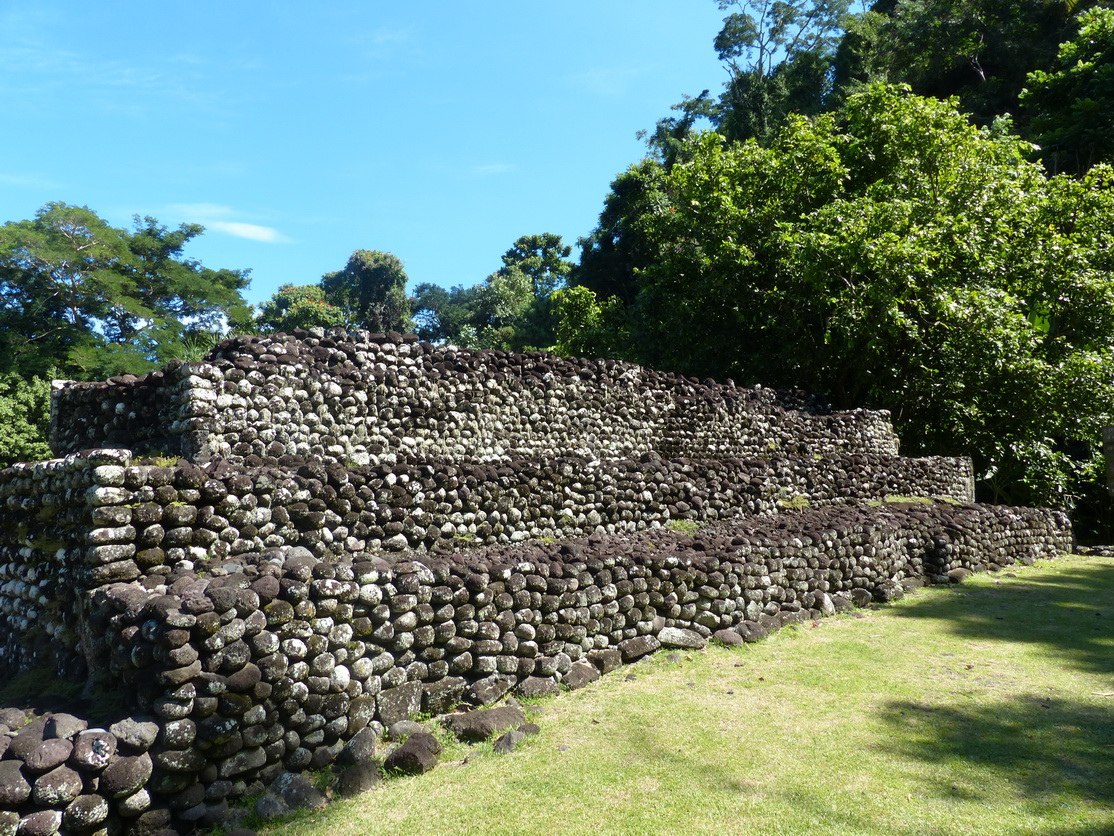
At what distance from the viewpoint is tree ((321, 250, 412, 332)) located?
44469 mm

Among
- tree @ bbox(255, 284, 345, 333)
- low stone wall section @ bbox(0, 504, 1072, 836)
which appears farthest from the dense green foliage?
low stone wall section @ bbox(0, 504, 1072, 836)

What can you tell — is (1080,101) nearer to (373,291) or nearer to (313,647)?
(313,647)

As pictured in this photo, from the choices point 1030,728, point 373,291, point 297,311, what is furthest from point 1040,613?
point 373,291

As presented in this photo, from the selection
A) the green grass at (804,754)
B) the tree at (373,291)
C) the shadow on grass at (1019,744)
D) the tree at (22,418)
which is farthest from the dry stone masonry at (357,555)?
the tree at (373,291)

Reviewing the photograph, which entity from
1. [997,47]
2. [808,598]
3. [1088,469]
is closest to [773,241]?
[1088,469]

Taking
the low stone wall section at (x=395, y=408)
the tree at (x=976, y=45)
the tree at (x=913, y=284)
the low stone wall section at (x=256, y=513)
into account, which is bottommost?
the low stone wall section at (x=256, y=513)

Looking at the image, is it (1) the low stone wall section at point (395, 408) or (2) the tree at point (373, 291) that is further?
(2) the tree at point (373, 291)

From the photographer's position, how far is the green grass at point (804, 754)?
4254 mm

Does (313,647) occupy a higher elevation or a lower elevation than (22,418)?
lower

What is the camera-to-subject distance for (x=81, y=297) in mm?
24203

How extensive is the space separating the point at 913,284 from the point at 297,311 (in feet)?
103

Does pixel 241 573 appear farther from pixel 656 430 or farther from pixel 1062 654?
pixel 656 430

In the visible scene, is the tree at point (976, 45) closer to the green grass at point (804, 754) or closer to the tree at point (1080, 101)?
the tree at point (1080, 101)

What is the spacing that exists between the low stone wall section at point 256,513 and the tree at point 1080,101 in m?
20.4
